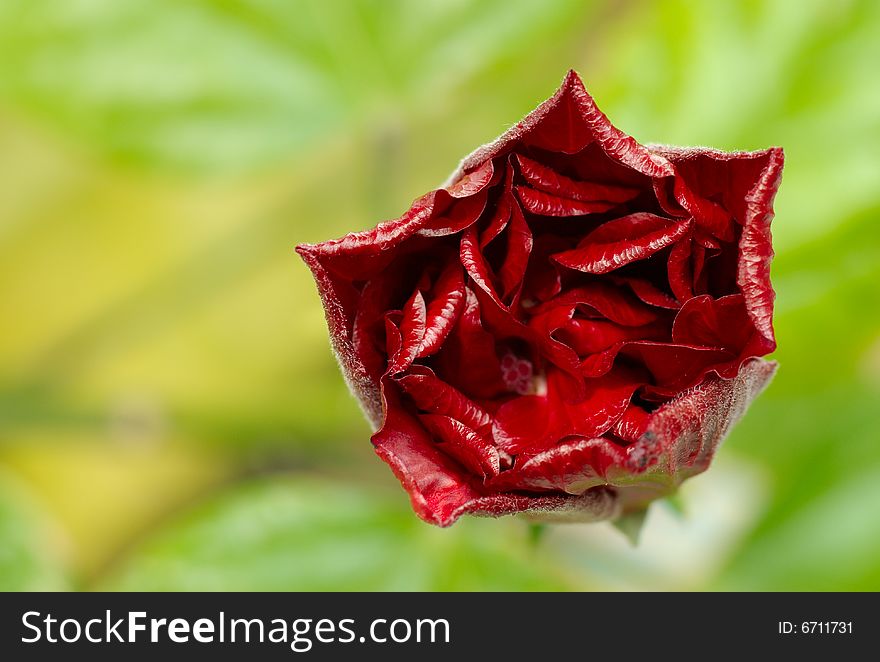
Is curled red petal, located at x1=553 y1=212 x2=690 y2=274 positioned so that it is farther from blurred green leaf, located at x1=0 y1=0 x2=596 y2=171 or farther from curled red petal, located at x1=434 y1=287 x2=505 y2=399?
blurred green leaf, located at x1=0 y1=0 x2=596 y2=171

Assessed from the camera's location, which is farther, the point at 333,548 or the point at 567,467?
the point at 333,548

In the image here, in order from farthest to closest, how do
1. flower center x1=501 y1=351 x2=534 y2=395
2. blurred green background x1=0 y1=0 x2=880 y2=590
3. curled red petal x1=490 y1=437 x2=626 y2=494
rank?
1. blurred green background x1=0 y1=0 x2=880 y2=590
2. flower center x1=501 y1=351 x2=534 y2=395
3. curled red petal x1=490 y1=437 x2=626 y2=494

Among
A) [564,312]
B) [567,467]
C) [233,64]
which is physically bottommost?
[567,467]

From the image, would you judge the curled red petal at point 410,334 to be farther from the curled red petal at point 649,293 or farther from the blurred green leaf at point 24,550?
the blurred green leaf at point 24,550

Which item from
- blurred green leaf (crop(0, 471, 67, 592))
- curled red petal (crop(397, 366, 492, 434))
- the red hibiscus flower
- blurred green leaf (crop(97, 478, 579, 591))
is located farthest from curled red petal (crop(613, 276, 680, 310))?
blurred green leaf (crop(0, 471, 67, 592))

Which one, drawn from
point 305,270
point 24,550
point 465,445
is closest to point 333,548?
point 24,550

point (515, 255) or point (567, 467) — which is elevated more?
point (515, 255)

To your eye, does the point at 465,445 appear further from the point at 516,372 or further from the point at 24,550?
the point at 24,550
